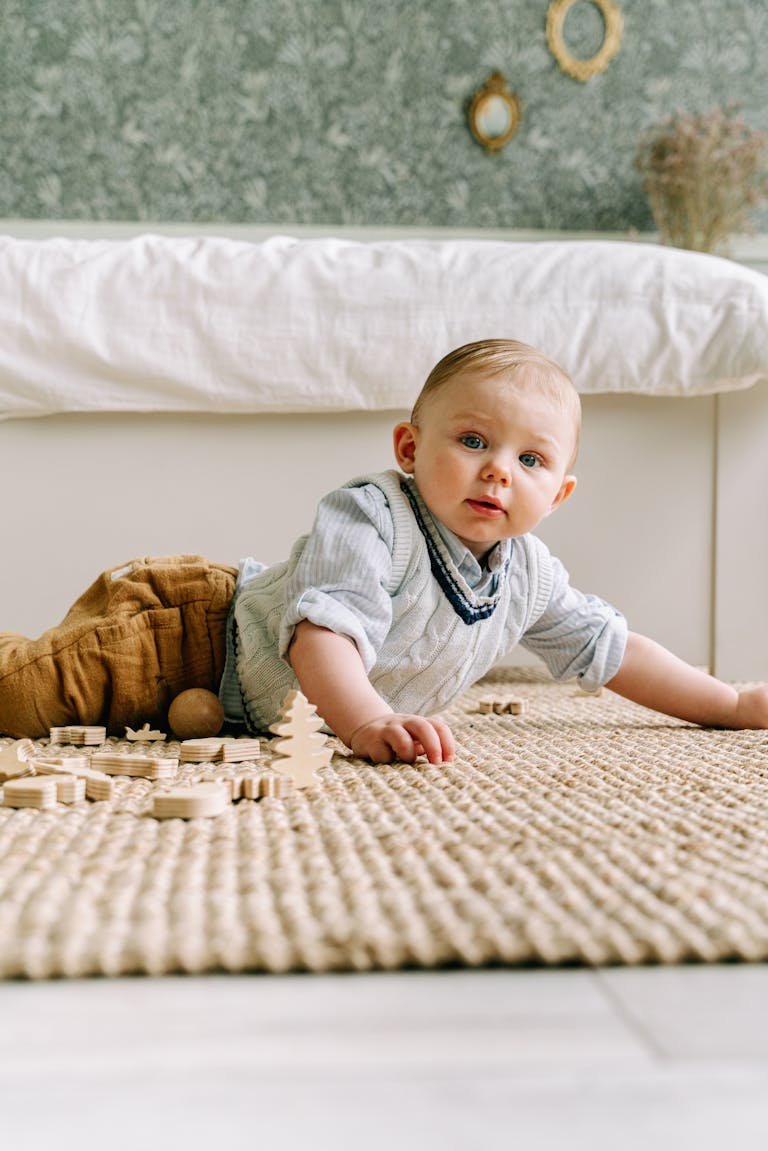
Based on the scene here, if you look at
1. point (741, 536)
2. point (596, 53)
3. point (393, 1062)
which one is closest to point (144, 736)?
point (393, 1062)

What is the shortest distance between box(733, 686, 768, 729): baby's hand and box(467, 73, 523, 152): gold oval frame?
1801mm

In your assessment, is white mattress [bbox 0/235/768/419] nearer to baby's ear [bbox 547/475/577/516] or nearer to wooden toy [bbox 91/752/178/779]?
baby's ear [bbox 547/475/577/516]

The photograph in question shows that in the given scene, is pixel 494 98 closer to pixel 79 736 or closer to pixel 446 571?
pixel 446 571

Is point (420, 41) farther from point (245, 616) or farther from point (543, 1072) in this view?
point (543, 1072)

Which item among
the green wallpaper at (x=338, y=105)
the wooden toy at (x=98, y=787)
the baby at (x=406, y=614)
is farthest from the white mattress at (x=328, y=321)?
the green wallpaper at (x=338, y=105)

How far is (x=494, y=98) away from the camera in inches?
96.8

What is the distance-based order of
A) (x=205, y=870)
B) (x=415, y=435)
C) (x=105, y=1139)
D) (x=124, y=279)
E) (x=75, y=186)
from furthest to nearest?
1. (x=75, y=186)
2. (x=124, y=279)
3. (x=415, y=435)
4. (x=205, y=870)
5. (x=105, y=1139)

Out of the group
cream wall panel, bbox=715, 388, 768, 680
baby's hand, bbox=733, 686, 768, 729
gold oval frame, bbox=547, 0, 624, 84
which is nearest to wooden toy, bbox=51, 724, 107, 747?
baby's hand, bbox=733, 686, 768, 729

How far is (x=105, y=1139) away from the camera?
0.91ft

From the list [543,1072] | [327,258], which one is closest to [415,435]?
[327,258]

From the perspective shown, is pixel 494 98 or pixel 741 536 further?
pixel 494 98

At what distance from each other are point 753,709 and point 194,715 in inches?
20.5

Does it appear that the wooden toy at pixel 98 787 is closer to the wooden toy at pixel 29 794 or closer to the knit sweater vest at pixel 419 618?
the wooden toy at pixel 29 794

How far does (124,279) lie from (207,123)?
1.16m
